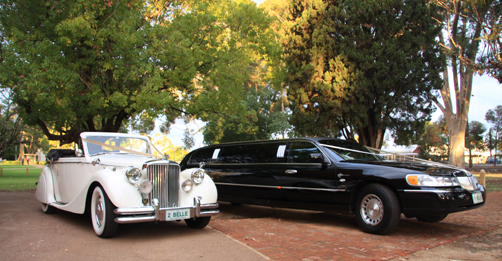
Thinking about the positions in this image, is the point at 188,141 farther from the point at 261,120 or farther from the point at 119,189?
the point at 119,189

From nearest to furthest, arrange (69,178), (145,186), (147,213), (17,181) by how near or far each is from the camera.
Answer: (147,213)
(145,186)
(69,178)
(17,181)

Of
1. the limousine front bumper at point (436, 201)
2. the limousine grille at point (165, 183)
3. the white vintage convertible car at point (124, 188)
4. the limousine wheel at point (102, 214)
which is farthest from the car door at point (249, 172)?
the limousine wheel at point (102, 214)

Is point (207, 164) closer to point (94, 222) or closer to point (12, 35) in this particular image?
point (94, 222)

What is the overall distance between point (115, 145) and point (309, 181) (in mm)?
3984

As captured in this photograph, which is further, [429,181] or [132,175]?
[429,181]

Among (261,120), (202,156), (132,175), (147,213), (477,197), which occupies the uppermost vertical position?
(261,120)

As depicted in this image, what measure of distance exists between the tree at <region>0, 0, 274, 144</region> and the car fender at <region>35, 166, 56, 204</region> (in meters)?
4.83

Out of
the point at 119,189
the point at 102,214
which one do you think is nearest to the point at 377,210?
the point at 119,189

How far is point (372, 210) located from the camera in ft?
20.8

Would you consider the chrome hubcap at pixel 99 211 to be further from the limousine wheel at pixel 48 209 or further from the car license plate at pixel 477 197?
the car license plate at pixel 477 197

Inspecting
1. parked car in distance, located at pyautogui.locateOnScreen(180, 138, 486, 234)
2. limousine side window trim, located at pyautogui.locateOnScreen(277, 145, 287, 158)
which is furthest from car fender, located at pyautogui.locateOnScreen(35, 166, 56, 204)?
limousine side window trim, located at pyautogui.locateOnScreen(277, 145, 287, 158)

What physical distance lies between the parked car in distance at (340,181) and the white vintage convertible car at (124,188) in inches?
74.9

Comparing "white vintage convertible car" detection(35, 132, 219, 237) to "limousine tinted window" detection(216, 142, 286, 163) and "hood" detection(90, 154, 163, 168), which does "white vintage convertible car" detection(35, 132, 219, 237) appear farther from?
"limousine tinted window" detection(216, 142, 286, 163)

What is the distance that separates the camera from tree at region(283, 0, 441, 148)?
1866cm
